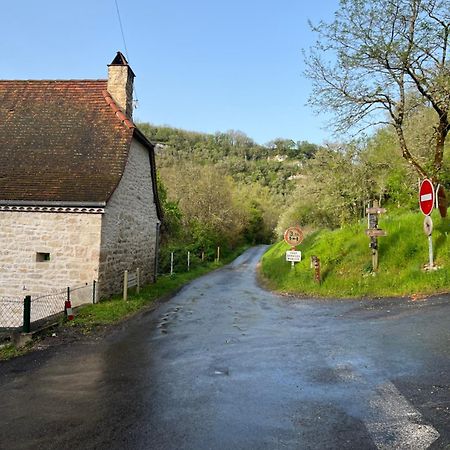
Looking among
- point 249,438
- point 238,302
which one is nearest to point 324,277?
point 238,302

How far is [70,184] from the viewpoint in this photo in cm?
1359

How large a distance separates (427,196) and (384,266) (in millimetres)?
3094

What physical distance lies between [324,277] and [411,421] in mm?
10407

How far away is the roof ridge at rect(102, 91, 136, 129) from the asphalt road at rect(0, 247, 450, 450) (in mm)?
8829

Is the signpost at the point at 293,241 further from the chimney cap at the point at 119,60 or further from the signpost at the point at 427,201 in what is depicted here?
the chimney cap at the point at 119,60

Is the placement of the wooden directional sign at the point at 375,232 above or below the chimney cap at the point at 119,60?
below

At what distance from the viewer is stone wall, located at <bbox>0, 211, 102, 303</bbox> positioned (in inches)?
520

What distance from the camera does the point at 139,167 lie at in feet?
54.7

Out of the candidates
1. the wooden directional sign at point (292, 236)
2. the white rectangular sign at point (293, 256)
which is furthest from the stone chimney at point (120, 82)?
the white rectangular sign at point (293, 256)

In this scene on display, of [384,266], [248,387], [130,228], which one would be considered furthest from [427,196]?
[130,228]

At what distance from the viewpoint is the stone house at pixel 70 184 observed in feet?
43.5

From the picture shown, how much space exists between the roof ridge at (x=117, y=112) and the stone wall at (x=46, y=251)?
13.6 ft

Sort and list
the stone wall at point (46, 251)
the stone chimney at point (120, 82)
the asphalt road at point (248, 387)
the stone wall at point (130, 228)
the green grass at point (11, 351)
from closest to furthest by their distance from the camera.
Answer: the asphalt road at point (248, 387) → the green grass at point (11, 351) → the stone wall at point (46, 251) → the stone wall at point (130, 228) → the stone chimney at point (120, 82)

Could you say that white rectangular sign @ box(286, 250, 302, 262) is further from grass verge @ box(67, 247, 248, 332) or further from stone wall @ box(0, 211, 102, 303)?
stone wall @ box(0, 211, 102, 303)
